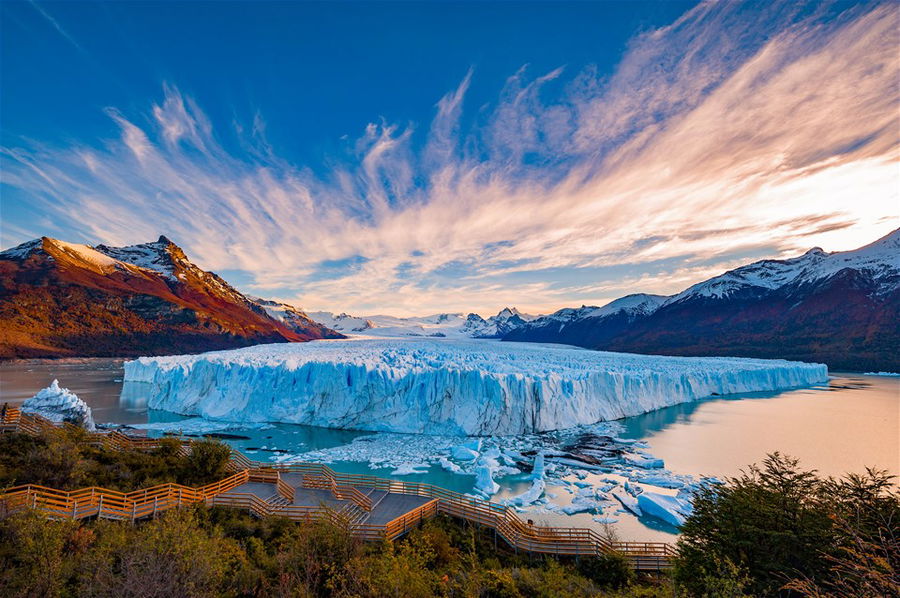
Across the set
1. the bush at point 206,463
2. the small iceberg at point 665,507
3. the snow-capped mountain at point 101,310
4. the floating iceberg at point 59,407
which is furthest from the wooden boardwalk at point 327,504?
the snow-capped mountain at point 101,310

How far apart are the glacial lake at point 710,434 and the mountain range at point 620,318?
30.8 meters

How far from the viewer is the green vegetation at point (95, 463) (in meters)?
10.7

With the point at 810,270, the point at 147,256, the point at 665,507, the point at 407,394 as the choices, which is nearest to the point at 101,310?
the point at 147,256

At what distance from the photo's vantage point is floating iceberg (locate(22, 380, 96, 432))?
Result: 1956 centimetres

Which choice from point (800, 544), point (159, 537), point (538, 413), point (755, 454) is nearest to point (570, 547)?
point (800, 544)

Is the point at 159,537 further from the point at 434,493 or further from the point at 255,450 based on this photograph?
the point at 255,450

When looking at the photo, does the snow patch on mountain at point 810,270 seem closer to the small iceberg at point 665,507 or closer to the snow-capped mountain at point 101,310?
the small iceberg at point 665,507

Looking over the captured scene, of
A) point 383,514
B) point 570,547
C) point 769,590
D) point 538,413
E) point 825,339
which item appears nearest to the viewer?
point 769,590

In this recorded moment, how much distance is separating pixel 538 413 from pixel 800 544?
1863cm

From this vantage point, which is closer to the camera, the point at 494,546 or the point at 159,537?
the point at 159,537

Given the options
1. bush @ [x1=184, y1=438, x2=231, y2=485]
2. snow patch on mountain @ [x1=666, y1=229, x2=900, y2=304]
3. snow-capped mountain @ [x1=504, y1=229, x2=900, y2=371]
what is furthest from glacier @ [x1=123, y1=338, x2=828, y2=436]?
snow patch on mountain @ [x1=666, y1=229, x2=900, y2=304]

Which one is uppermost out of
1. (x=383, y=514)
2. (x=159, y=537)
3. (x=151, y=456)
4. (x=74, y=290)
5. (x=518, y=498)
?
(x=74, y=290)

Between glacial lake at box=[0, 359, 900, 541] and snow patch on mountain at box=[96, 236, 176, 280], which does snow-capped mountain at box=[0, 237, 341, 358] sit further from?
Result: glacial lake at box=[0, 359, 900, 541]

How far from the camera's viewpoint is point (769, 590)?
6.29 meters
